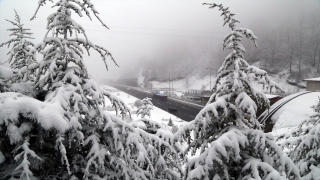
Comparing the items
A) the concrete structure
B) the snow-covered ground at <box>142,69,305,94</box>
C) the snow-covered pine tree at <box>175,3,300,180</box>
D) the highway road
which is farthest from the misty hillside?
the snow-covered pine tree at <box>175,3,300,180</box>

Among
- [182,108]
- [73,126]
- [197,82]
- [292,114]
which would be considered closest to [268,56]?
[197,82]

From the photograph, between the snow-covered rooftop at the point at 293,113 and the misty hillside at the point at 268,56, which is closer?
the snow-covered rooftop at the point at 293,113

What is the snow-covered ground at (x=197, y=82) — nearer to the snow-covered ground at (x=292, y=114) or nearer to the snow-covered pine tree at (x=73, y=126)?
the snow-covered ground at (x=292, y=114)

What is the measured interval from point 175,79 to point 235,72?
9510 centimetres

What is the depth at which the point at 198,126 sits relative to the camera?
12.7ft

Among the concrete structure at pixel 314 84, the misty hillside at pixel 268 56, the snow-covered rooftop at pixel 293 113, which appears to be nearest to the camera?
the snow-covered rooftop at pixel 293 113

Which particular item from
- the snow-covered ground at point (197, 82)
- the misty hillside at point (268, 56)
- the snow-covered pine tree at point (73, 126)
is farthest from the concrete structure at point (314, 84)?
the snow-covered pine tree at point (73, 126)

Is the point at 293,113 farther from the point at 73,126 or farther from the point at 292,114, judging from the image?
the point at 73,126

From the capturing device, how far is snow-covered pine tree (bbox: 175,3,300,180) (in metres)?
3.19

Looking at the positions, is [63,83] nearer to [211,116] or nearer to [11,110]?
[11,110]

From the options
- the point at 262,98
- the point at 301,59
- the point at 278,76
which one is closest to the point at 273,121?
the point at 262,98

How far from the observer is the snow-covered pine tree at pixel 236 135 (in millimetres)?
3189

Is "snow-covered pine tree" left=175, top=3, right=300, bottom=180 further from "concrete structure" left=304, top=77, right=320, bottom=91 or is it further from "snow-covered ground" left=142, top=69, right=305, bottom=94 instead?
"snow-covered ground" left=142, top=69, right=305, bottom=94

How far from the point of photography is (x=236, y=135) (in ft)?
11.1
